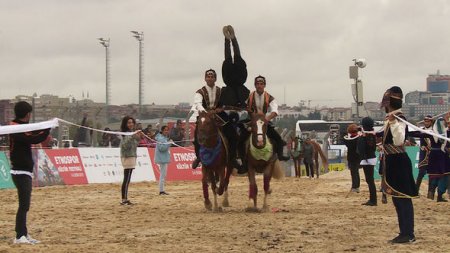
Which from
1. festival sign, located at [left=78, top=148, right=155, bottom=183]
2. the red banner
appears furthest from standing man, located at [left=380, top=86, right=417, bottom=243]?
the red banner

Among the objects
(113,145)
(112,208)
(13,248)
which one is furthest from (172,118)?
(13,248)

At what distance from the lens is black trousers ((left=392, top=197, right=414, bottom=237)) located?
1045 cm

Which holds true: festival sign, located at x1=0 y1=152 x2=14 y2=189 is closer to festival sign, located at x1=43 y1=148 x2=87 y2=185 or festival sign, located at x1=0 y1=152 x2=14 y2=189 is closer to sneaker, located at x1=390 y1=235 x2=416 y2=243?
festival sign, located at x1=43 y1=148 x2=87 y2=185

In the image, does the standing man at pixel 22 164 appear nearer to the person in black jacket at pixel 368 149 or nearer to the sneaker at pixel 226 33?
the sneaker at pixel 226 33

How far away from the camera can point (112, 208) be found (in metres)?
16.7

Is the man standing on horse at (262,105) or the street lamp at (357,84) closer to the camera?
the man standing on horse at (262,105)

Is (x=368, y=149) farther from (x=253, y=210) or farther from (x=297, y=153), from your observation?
(x=297, y=153)

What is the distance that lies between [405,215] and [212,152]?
529 cm

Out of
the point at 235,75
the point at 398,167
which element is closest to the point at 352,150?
the point at 235,75

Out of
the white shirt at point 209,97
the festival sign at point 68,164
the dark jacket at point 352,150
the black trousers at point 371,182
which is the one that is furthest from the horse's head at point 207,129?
the festival sign at point 68,164

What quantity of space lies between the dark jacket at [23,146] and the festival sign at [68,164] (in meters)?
13.7

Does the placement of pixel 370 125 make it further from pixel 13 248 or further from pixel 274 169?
pixel 13 248

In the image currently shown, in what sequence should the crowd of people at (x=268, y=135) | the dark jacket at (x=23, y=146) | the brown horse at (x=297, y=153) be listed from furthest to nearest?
1. the brown horse at (x=297, y=153)
2. the dark jacket at (x=23, y=146)
3. the crowd of people at (x=268, y=135)

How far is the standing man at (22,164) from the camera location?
426 inches
